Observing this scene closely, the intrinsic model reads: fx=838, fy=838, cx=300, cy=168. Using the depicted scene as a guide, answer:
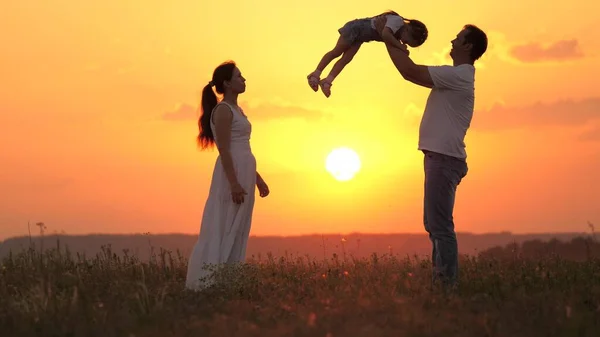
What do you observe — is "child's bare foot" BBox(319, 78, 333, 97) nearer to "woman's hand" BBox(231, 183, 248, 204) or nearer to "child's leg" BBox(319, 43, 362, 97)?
"child's leg" BBox(319, 43, 362, 97)

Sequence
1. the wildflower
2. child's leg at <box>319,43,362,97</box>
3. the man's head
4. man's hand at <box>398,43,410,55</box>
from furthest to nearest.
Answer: child's leg at <box>319,43,362,97</box>, the man's head, man's hand at <box>398,43,410,55</box>, the wildflower

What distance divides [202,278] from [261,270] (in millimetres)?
2079

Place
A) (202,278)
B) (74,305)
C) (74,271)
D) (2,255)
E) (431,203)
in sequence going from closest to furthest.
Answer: (74,305) < (431,203) < (202,278) < (74,271) < (2,255)

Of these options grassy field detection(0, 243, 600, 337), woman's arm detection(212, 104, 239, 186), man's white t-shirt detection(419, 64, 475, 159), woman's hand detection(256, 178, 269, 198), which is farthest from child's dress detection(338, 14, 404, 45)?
grassy field detection(0, 243, 600, 337)

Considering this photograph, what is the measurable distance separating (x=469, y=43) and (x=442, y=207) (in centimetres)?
185

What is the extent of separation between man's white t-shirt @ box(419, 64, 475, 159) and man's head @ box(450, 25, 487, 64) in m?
0.15

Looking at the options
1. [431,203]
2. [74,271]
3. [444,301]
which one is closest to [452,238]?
[431,203]

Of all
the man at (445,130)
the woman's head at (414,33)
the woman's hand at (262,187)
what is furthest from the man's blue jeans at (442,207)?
the woman's hand at (262,187)

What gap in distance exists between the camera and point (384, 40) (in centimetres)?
923

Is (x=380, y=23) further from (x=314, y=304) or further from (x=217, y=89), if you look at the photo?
(x=314, y=304)

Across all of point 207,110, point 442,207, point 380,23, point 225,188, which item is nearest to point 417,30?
point 380,23

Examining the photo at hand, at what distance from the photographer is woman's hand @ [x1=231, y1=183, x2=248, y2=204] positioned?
984cm

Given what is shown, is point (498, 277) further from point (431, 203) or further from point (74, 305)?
point (74, 305)

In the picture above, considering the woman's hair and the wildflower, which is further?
the woman's hair
